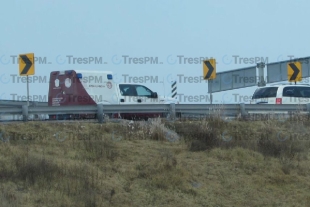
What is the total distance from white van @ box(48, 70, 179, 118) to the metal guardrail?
3389mm

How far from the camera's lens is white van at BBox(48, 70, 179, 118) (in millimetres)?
20812

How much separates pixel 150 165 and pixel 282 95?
10947mm

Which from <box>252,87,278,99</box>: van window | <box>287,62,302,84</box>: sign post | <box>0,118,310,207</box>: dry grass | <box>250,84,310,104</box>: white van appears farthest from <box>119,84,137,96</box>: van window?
<box>287,62,302,84</box>: sign post

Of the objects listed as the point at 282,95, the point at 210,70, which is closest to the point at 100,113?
the point at 210,70

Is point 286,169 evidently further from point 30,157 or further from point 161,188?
point 30,157

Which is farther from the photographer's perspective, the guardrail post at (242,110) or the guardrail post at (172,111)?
the guardrail post at (242,110)

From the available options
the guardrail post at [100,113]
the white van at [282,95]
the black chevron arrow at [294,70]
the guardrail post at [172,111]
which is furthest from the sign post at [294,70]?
the guardrail post at [100,113]

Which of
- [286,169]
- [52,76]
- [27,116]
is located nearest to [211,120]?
[286,169]

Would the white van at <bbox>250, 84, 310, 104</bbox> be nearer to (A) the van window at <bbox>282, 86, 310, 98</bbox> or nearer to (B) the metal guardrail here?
(A) the van window at <bbox>282, 86, 310, 98</bbox>

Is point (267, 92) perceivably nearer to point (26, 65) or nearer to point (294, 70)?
point (294, 70)

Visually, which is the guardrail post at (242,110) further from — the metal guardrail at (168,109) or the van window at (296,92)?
the van window at (296,92)

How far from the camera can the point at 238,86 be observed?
3025 cm

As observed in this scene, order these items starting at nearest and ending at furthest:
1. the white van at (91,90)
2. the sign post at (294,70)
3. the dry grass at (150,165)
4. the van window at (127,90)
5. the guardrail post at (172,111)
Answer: the dry grass at (150,165) → the guardrail post at (172,111) → the white van at (91,90) → the van window at (127,90) → the sign post at (294,70)

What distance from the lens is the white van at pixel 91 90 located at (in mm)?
20812
